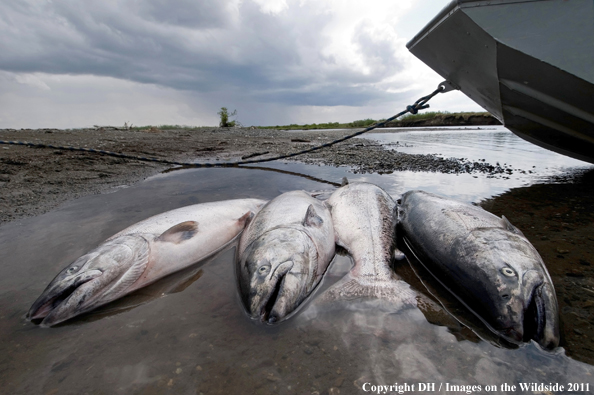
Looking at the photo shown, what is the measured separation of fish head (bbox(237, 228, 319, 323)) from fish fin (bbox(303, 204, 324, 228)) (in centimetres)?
38

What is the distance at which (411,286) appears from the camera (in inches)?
101

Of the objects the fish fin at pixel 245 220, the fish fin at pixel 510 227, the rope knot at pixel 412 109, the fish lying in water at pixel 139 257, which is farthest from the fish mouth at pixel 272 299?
the rope knot at pixel 412 109

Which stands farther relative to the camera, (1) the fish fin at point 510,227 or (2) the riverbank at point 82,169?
(2) the riverbank at point 82,169

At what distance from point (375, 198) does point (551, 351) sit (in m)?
2.46

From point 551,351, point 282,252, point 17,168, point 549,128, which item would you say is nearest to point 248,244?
point 282,252

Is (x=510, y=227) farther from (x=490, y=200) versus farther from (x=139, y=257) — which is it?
(x=139, y=257)

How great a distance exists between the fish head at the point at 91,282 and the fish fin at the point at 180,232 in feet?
0.98

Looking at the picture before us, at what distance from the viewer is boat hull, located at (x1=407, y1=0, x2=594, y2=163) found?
3.19 m

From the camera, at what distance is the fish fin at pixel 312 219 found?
10.7ft

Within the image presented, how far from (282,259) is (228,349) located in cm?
85

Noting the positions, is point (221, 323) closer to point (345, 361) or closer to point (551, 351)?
point (345, 361)

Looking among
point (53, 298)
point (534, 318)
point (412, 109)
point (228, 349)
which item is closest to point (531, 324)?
point (534, 318)

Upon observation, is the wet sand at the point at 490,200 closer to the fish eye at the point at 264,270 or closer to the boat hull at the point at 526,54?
the boat hull at the point at 526,54

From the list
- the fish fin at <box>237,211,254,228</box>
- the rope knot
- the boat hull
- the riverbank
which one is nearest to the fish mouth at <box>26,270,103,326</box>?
the fish fin at <box>237,211,254,228</box>
